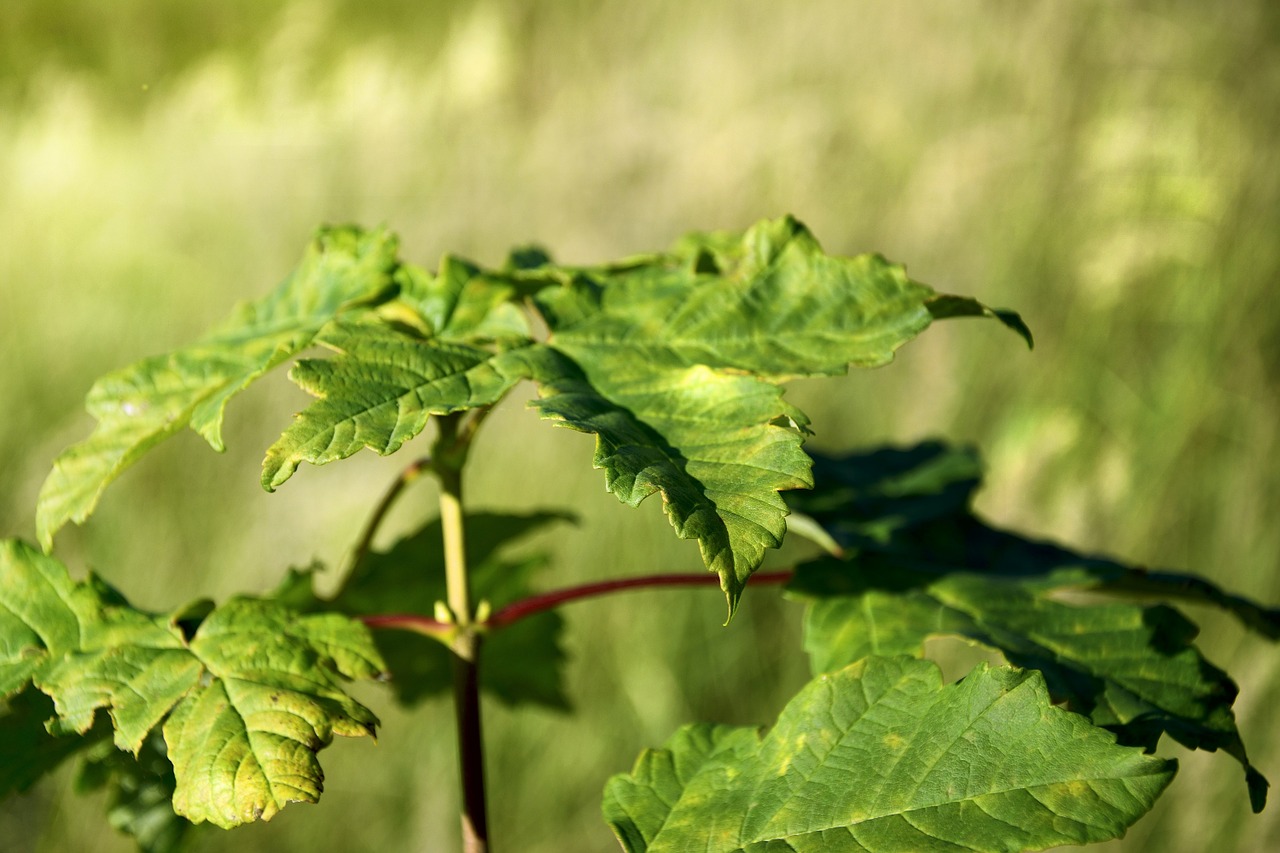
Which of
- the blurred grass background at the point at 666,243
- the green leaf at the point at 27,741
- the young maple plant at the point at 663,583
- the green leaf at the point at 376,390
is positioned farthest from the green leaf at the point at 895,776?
the blurred grass background at the point at 666,243

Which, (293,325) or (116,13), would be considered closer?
(293,325)

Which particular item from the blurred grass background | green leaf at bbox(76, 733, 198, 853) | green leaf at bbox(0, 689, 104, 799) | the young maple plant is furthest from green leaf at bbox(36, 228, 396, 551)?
the blurred grass background

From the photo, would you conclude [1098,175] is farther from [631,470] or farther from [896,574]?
[631,470]

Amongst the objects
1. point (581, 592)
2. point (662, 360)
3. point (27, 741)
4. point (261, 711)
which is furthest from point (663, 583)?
point (27, 741)

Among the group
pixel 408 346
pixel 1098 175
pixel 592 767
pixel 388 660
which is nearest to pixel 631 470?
pixel 408 346

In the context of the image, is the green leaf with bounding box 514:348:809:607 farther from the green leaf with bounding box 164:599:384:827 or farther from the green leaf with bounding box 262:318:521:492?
the green leaf with bounding box 164:599:384:827

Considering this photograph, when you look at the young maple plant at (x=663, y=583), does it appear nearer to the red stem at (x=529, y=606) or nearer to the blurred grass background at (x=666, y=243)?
the red stem at (x=529, y=606)
